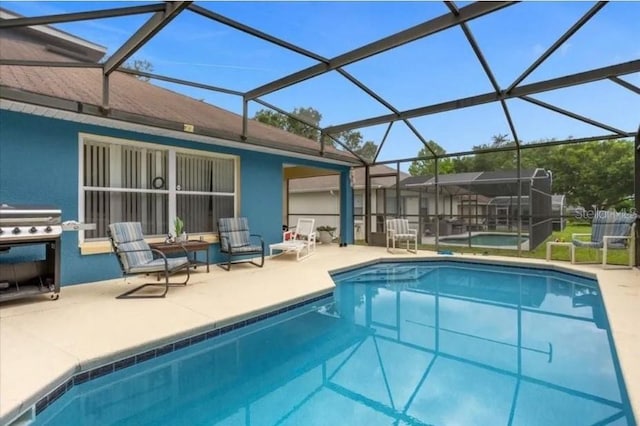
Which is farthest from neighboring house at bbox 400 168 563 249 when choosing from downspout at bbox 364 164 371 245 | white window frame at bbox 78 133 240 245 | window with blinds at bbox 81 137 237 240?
window with blinds at bbox 81 137 237 240

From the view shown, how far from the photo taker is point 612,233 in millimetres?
7367

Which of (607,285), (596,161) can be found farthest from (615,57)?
(596,161)

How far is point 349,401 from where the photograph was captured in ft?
9.18

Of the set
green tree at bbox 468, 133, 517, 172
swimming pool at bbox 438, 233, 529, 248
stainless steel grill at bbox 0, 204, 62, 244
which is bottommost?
swimming pool at bbox 438, 233, 529, 248

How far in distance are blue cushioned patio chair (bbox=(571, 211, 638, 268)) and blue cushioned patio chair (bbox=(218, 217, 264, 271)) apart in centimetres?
689

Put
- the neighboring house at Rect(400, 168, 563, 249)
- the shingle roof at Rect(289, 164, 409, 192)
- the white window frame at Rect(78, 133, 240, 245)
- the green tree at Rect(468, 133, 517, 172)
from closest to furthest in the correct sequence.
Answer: the white window frame at Rect(78, 133, 240, 245), the neighboring house at Rect(400, 168, 563, 249), the shingle roof at Rect(289, 164, 409, 192), the green tree at Rect(468, 133, 517, 172)

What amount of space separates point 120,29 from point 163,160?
8.55 ft

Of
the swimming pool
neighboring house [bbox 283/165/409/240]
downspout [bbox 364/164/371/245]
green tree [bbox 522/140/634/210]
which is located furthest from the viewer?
green tree [bbox 522/140/634/210]

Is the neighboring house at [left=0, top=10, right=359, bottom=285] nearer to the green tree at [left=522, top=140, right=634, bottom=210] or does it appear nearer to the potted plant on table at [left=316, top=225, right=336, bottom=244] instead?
the potted plant on table at [left=316, top=225, right=336, bottom=244]

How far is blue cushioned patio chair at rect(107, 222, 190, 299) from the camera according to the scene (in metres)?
4.96

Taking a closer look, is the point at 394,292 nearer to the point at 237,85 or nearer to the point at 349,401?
the point at 349,401

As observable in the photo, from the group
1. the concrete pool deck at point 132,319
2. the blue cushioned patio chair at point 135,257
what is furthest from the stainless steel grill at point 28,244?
the blue cushioned patio chair at point 135,257

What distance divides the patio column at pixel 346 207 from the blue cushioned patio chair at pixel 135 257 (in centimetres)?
649

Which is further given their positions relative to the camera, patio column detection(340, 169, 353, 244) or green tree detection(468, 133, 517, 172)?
green tree detection(468, 133, 517, 172)
